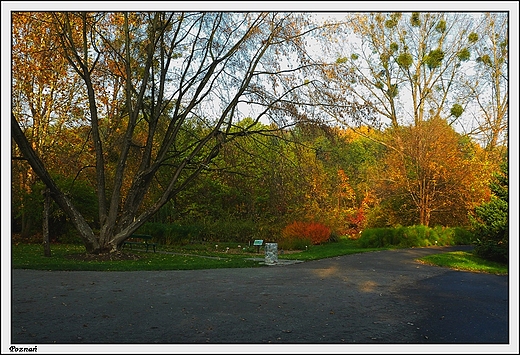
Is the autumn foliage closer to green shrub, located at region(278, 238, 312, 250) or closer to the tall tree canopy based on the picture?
green shrub, located at region(278, 238, 312, 250)

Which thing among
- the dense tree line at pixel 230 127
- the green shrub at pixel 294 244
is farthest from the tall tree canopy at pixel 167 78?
the green shrub at pixel 294 244

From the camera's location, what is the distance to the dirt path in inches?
228

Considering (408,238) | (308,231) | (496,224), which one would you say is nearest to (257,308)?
(496,224)

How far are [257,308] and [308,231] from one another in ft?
52.0

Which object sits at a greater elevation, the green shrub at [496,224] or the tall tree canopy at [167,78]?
the tall tree canopy at [167,78]

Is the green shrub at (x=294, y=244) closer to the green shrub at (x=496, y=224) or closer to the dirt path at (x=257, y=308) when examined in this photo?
the green shrub at (x=496, y=224)

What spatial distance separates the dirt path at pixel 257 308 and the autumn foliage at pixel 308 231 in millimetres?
10507

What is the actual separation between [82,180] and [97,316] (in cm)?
1653

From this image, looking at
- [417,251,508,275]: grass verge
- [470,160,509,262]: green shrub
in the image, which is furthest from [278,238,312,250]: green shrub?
[470,160,509,262]: green shrub

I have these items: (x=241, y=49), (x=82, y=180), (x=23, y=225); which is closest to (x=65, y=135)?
(x=82, y=180)

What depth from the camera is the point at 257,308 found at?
7383 mm

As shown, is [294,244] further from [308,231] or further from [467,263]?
[467,263]

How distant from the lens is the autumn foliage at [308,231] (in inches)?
886

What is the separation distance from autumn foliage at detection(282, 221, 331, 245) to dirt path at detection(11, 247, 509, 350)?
1051cm
